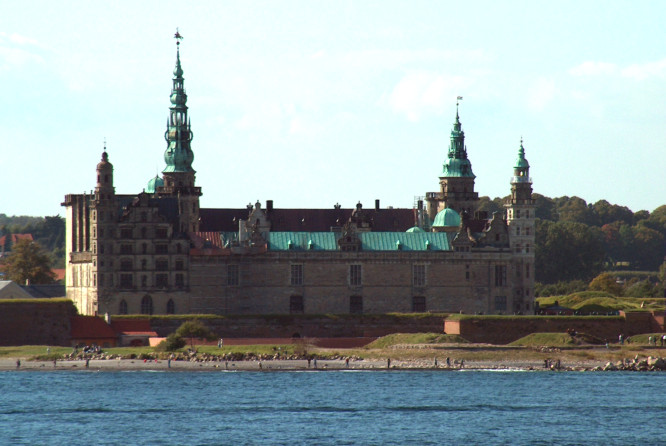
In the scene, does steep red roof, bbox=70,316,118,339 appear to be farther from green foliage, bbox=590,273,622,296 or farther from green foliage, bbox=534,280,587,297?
green foliage, bbox=590,273,622,296

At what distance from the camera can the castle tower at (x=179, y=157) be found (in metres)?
152

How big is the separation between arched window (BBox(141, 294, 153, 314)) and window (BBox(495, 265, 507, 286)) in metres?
30.7

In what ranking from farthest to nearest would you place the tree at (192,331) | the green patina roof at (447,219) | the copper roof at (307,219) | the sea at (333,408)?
the copper roof at (307,219) < the green patina roof at (447,219) < the tree at (192,331) < the sea at (333,408)

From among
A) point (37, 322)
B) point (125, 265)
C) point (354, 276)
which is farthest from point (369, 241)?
point (37, 322)

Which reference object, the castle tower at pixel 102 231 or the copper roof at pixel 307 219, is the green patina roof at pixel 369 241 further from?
the castle tower at pixel 102 231

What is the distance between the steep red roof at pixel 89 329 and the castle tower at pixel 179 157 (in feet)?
64.9

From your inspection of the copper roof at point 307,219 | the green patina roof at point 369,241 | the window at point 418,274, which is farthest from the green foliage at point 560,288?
the window at point 418,274

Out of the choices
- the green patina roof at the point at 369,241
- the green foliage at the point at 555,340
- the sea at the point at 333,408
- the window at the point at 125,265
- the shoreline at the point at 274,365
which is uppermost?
the green patina roof at the point at 369,241

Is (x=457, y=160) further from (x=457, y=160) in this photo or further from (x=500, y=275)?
(x=500, y=275)

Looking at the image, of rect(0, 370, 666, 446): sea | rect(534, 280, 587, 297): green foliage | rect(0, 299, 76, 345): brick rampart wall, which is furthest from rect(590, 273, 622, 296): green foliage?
rect(0, 299, 76, 345): brick rampart wall

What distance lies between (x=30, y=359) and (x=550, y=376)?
39.4 meters

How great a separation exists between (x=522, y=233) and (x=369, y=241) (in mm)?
14235

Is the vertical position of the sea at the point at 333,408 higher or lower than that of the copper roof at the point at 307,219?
lower

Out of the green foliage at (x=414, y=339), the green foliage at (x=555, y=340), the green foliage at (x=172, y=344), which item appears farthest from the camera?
the green foliage at (x=555, y=340)
